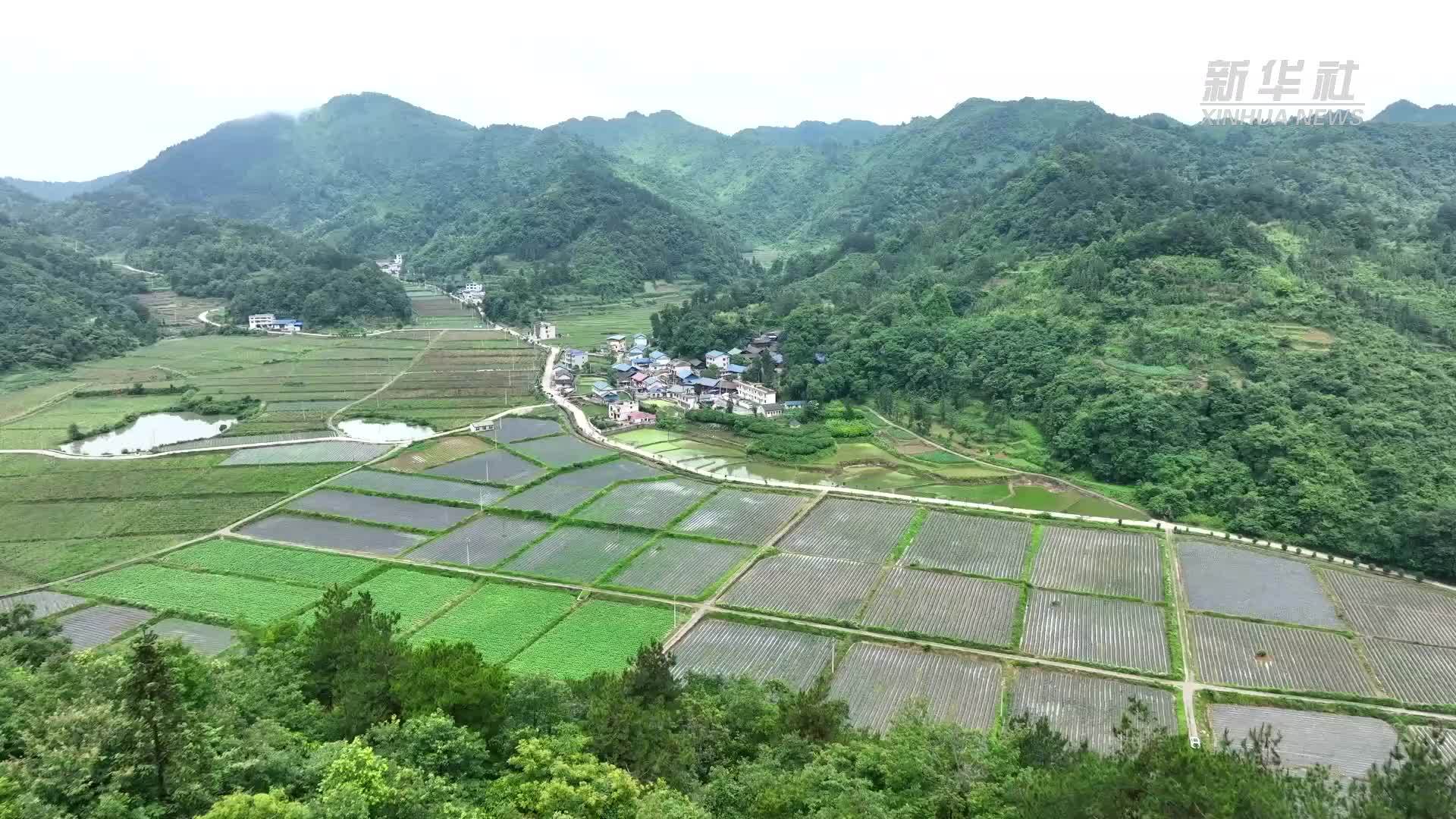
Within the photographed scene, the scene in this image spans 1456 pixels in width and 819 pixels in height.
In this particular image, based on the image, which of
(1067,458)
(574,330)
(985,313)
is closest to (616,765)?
(1067,458)

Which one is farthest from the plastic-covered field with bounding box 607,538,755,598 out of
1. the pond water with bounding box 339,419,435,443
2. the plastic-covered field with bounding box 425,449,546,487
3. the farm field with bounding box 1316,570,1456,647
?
the pond water with bounding box 339,419,435,443

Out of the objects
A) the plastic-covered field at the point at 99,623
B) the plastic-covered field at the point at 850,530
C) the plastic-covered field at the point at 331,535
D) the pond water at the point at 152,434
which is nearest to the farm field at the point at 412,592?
the plastic-covered field at the point at 331,535

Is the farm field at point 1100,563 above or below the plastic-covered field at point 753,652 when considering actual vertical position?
above

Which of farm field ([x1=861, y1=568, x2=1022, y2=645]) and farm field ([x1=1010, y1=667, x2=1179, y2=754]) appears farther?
farm field ([x1=861, y1=568, x2=1022, y2=645])

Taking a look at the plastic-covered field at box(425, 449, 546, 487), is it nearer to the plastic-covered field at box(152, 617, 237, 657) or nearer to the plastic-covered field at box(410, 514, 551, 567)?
the plastic-covered field at box(410, 514, 551, 567)

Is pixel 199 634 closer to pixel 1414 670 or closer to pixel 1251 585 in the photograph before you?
pixel 1251 585

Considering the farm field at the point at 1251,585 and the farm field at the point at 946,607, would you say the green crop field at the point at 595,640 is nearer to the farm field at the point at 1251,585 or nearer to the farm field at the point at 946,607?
the farm field at the point at 946,607
